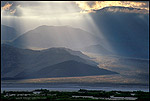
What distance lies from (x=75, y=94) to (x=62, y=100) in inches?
676

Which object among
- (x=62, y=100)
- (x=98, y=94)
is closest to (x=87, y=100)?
(x=62, y=100)

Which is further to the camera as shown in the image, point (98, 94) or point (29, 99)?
point (98, 94)

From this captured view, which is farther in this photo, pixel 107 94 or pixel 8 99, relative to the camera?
pixel 107 94

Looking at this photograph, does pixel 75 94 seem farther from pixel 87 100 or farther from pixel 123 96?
pixel 87 100

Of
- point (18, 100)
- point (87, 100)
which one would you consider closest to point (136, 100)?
point (87, 100)

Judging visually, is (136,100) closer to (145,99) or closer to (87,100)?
(145,99)

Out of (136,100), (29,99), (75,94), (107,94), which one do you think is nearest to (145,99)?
(136,100)

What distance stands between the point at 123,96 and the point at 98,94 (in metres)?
5.49

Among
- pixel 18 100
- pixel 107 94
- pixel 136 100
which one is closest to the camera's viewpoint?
pixel 18 100

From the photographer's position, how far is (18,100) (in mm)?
76500

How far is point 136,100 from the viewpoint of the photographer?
8150 centimetres

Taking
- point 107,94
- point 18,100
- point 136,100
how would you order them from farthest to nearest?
point 107,94
point 136,100
point 18,100

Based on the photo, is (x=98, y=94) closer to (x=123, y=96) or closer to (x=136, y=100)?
(x=123, y=96)

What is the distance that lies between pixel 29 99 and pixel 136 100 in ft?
66.3
